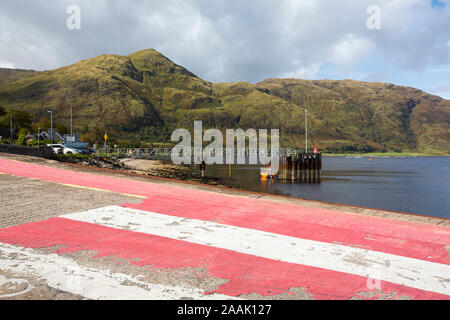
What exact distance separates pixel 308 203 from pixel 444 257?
5300 mm

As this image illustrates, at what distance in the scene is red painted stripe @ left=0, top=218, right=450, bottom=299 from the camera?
14.1 feet

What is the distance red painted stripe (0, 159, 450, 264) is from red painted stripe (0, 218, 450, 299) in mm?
1922

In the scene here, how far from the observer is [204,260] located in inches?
206

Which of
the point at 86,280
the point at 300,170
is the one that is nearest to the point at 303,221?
the point at 86,280

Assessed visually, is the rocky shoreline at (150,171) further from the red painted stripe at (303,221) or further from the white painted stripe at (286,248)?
the white painted stripe at (286,248)

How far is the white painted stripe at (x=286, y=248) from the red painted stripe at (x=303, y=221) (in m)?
0.44

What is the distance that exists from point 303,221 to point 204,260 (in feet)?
12.7

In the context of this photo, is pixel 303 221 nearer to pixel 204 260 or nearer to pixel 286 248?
pixel 286 248

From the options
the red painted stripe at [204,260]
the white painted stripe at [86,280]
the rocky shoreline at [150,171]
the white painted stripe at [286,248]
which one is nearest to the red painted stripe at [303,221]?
the white painted stripe at [286,248]

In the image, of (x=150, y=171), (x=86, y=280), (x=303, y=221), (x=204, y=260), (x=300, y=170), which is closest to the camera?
(x=86, y=280)

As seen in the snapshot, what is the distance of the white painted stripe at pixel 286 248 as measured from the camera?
4879 millimetres
